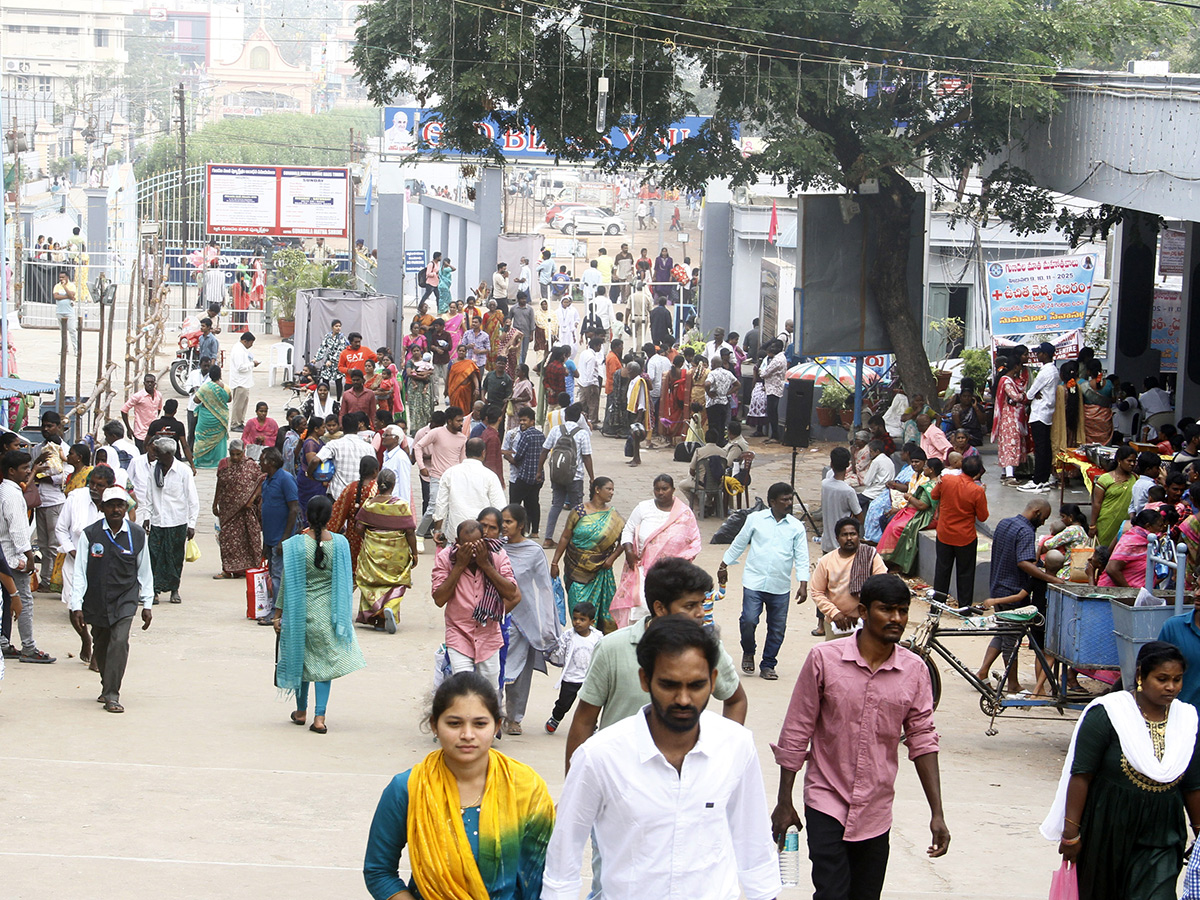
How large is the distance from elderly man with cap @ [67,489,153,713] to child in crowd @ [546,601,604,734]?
2400 mm

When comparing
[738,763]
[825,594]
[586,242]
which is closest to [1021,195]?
[825,594]

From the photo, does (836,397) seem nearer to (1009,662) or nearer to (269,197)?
(1009,662)

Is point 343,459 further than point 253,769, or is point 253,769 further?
point 343,459

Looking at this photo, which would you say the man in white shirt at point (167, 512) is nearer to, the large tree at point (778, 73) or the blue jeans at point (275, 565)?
the blue jeans at point (275, 565)

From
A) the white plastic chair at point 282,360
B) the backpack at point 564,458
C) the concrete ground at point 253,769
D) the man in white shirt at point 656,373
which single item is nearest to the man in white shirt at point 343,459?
the concrete ground at point 253,769

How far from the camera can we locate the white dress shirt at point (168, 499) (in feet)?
40.2

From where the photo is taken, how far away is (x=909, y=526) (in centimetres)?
1354

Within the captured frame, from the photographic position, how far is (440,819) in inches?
143

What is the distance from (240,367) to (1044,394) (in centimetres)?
1100

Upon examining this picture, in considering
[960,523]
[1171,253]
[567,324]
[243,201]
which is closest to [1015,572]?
[960,523]

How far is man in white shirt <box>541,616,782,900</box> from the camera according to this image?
353 centimetres

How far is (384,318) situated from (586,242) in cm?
3913

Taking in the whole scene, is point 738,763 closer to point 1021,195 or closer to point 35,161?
point 1021,195

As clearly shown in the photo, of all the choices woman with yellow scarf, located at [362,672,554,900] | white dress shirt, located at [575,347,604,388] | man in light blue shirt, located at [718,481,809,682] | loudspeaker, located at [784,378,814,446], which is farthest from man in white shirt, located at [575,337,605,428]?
woman with yellow scarf, located at [362,672,554,900]
